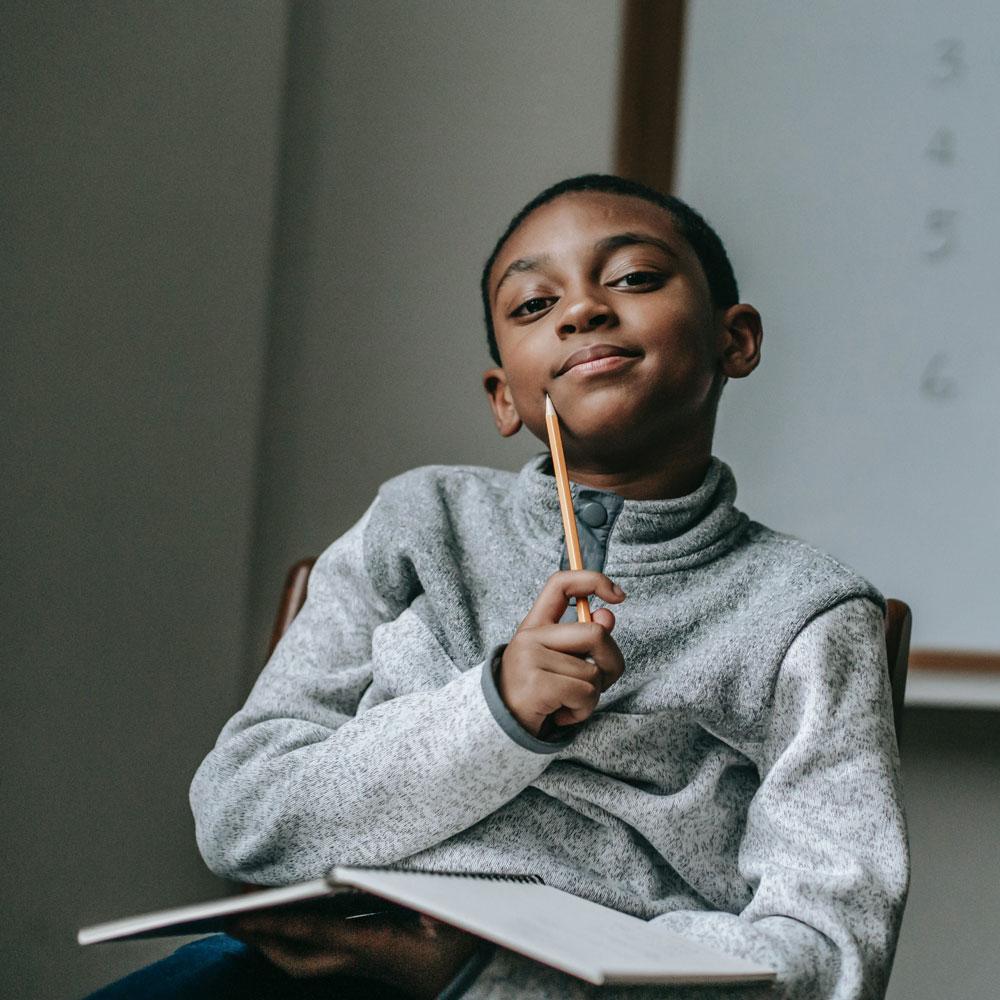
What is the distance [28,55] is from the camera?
872 millimetres

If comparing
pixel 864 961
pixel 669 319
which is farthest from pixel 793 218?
pixel 864 961

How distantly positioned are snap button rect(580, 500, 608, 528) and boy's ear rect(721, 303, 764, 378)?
0.16 metres

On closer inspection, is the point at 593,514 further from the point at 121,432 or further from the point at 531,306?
the point at 121,432

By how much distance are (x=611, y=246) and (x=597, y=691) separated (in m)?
0.30

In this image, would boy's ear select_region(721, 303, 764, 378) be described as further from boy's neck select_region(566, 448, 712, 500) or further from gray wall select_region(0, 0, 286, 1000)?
gray wall select_region(0, 0, 286, 1000)

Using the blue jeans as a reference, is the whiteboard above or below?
above

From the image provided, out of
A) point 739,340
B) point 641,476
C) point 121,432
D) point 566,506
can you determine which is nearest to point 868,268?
point 739,340

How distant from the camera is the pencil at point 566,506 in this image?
0.59 metres

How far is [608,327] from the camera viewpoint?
27.1 inches

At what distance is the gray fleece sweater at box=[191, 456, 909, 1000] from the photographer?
561 millimetres

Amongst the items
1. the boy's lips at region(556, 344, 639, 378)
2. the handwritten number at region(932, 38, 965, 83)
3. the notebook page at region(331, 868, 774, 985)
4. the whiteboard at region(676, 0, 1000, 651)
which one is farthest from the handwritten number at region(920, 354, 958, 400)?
the notebook page at region(331, 868, 774, 985)

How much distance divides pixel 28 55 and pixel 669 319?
566 millimetres

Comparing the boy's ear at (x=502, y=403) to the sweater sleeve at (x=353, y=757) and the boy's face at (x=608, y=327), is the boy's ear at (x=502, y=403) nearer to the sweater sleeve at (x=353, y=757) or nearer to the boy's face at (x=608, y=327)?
the boy's face at (x=608, y=327)

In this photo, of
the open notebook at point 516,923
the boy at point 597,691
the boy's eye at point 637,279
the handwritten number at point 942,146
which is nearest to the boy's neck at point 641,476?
the boy at point 597,691
